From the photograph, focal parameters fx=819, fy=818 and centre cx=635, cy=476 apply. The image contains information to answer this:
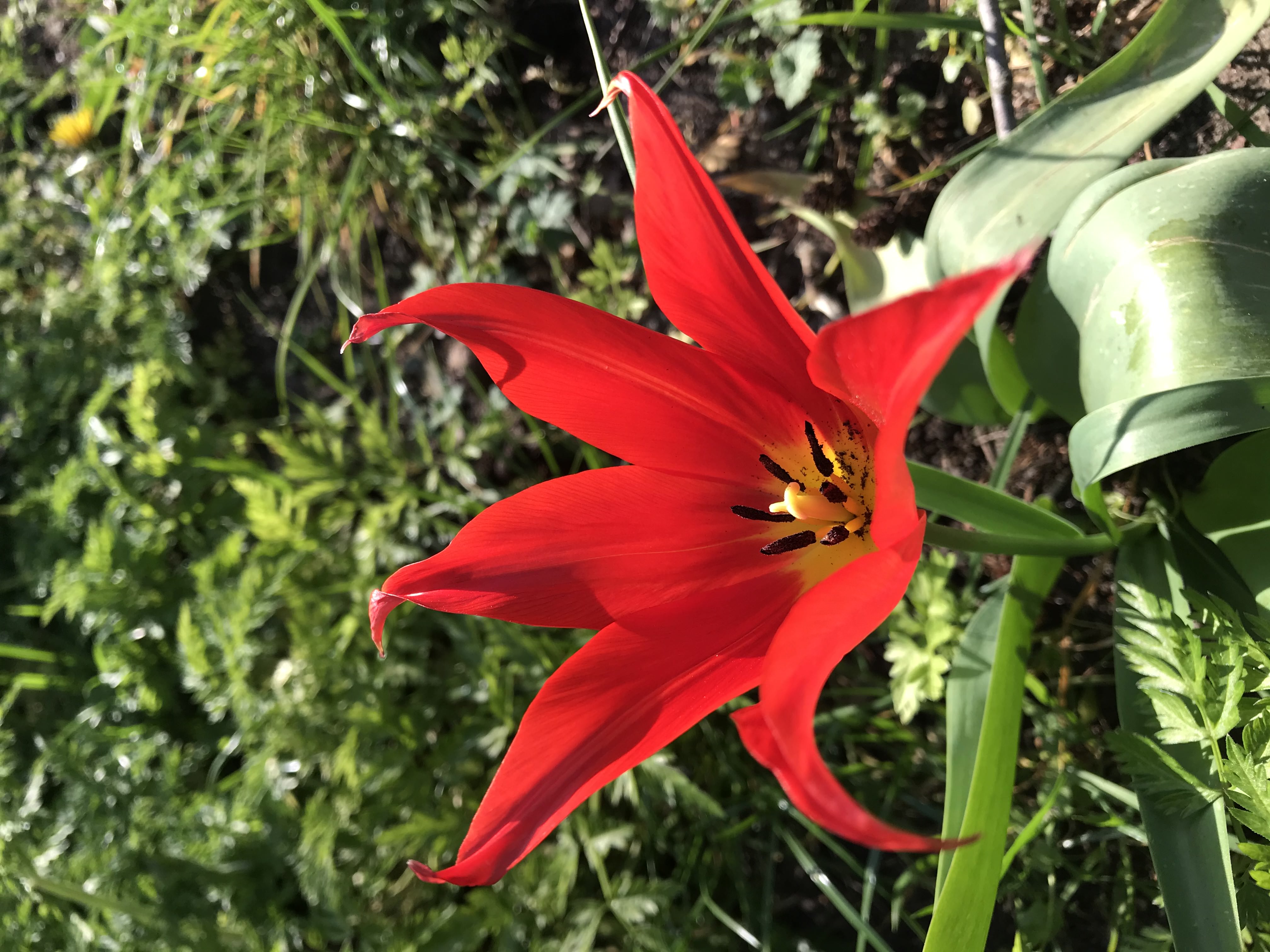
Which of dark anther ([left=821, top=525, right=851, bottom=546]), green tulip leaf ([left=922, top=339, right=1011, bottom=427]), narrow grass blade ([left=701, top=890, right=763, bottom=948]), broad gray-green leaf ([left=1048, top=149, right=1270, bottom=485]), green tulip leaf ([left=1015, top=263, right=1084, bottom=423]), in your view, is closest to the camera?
broad gray-green leaf ([left=1048, top=149, right=1270, bottom=485])

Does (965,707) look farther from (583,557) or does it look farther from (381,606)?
(381,606)

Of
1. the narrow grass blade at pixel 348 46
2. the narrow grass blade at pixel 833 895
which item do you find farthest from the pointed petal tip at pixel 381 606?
the narrow grass blade at pixel 348 46

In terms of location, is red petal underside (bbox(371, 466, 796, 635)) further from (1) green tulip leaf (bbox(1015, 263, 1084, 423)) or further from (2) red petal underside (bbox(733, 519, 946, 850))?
(1) green tulip leaf (bbox(1015, 263, 1084, 423))

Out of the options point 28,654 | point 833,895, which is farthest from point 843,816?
point 28,654

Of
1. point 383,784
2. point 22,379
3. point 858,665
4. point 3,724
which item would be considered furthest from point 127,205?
point 858,665

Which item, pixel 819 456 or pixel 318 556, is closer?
pixel 819 456

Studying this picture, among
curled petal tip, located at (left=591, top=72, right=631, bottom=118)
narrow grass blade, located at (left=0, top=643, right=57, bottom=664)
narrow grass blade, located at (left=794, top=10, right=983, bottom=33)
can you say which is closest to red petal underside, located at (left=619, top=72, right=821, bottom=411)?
curled petal tip, located at (left=591, top=72, right=631, bottom=118)
